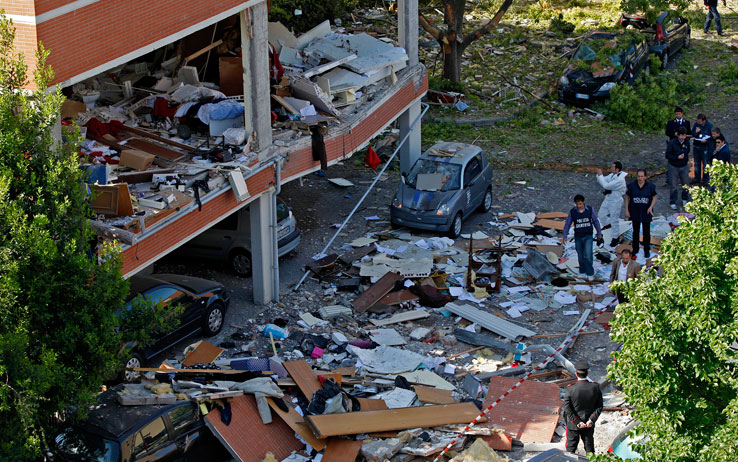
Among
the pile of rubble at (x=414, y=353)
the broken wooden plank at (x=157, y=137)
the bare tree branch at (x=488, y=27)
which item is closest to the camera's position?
the pile of rubble at (x=414, y=353)

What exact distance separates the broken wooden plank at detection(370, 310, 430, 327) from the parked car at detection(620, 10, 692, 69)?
17762 millimetres

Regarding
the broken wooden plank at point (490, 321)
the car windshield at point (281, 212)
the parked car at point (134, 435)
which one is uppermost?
the parked car at point (134, 435)

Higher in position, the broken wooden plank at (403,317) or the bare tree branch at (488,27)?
the bare tree branch at (488,27)

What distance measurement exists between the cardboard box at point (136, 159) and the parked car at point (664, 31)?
20.7 meters

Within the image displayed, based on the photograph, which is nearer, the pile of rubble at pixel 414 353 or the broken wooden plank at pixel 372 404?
the pile of rubble at pixel 414 353

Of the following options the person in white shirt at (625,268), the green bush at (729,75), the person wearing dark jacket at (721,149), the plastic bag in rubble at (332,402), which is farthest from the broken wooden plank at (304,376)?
the green bush at (729,75)

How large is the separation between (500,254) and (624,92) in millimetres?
11423

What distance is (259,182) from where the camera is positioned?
15414mm

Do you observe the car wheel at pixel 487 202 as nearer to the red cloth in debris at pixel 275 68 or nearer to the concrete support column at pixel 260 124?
the red cloth in debris at pixel 275 68

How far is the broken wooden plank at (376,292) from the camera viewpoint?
16.1 metres

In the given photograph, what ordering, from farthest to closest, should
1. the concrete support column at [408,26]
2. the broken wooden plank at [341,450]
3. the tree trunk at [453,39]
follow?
the tree trunk at [453,39] → the concrete support column at [408,26] → the broken wooden plank at [341,450]

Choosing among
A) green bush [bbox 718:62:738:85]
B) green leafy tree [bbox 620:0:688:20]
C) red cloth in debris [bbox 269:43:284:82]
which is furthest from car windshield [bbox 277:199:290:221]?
green bush [bbox 718:62:738:85]

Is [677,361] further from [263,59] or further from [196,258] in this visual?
[196,258]

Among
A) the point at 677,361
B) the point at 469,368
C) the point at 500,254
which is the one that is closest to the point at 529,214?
the point at 500,254
